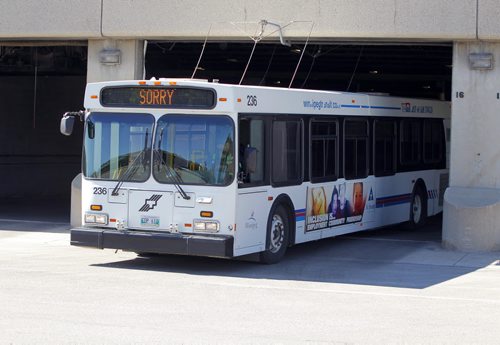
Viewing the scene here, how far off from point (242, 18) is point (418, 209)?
5966 millimetres

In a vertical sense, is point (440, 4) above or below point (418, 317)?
above

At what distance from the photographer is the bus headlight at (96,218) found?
14.5m

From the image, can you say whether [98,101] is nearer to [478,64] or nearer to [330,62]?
[478,64]

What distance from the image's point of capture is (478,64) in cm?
1748

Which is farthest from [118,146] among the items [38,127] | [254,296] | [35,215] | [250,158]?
[38,127]

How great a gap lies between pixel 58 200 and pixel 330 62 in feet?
31.4

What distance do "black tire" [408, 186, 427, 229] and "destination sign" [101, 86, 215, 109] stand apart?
803 cm

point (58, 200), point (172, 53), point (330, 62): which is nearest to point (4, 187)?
point (58, 200)

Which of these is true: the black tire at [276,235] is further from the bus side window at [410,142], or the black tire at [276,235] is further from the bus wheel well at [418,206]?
the bus wheel well at [418,206]

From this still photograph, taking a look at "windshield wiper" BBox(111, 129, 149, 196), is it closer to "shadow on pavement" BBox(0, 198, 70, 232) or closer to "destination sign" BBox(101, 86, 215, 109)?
"destination sign" BBox(101, 86, 215, 109)

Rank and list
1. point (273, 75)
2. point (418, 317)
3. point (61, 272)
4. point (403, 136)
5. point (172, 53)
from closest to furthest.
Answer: point (418, 317) → point (61, 272) → point (403, 136) → point (172, 53) → point (273, 75)

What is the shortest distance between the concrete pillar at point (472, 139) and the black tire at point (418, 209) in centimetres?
300

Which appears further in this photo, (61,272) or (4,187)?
(4,187)

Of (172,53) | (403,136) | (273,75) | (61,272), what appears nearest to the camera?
(61,272)
